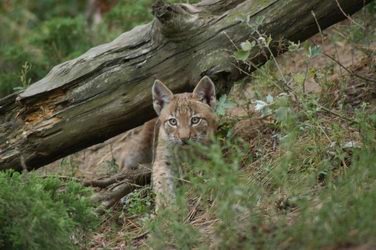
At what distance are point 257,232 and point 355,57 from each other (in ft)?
14.0

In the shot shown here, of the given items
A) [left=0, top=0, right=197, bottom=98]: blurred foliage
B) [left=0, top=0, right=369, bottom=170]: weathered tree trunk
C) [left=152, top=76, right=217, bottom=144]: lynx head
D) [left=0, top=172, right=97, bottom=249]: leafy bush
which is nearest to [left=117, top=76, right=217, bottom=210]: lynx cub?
[left=152, top=76, right=217, bottom=144]: lynx head

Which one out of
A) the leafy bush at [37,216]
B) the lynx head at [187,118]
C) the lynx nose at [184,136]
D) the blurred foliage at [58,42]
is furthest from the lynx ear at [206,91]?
the blurred foliage at [58,42]

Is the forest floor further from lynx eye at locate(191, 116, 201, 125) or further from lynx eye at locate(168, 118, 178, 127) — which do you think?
lynx eye at locate(168, 118, 178, 127)

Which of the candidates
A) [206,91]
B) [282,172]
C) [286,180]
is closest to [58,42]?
[206,91]

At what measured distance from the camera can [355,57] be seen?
27.6ft

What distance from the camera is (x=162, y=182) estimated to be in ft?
22.3

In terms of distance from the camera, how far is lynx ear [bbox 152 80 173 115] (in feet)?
22.1

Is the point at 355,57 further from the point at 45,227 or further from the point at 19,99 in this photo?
the point at 45,227

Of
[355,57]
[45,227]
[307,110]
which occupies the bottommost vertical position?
[355,57]

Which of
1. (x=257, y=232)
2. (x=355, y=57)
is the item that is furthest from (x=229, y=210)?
(x=355, y=57)

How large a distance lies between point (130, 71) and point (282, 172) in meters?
2.22

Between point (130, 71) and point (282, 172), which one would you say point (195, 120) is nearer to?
point (130, 71)

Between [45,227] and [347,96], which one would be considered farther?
[347,96]

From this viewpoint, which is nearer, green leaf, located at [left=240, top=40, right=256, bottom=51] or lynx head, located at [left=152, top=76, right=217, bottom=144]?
green leaf, located at [left=240, top=40, right=256, bottom=51]
